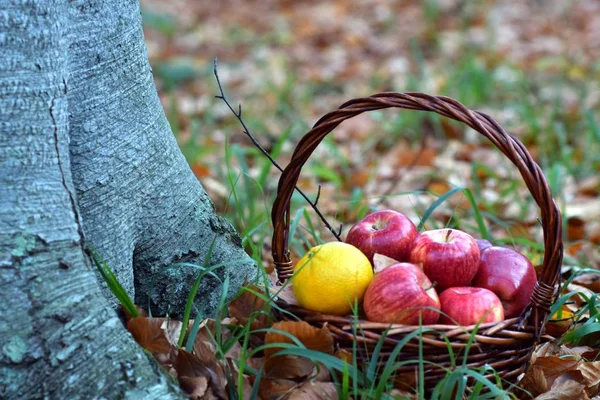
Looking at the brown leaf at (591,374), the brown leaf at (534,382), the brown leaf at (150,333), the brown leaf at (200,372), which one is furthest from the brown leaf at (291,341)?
the brown leaf at (591,374)

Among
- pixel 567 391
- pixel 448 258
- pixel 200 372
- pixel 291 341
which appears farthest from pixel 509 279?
pixel 200 372

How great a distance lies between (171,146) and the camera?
1.76 meters

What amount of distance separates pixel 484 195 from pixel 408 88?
116 cm

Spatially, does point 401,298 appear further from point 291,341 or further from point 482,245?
point 482,245

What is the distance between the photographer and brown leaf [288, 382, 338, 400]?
145cm

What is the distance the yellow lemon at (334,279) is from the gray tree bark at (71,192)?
346 millimetres

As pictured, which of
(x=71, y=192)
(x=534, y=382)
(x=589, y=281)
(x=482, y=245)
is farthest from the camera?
(x=589, y=281)

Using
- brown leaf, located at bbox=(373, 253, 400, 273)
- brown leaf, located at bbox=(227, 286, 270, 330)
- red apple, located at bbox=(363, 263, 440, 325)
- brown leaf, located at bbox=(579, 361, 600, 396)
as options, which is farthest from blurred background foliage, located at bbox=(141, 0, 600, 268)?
brown leaf, located at bbox=(579, 361, 600, 396)

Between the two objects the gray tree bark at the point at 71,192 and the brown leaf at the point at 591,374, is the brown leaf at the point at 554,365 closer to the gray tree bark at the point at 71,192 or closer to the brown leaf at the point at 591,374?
the brown leaf at the point at 591,374

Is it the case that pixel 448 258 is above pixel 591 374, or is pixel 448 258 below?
above

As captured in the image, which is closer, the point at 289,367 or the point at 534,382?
the point at 289,367

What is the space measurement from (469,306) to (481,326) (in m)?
0.07

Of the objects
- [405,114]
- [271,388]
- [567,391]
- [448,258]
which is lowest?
[567,391]

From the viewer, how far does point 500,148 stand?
146 centimetres
